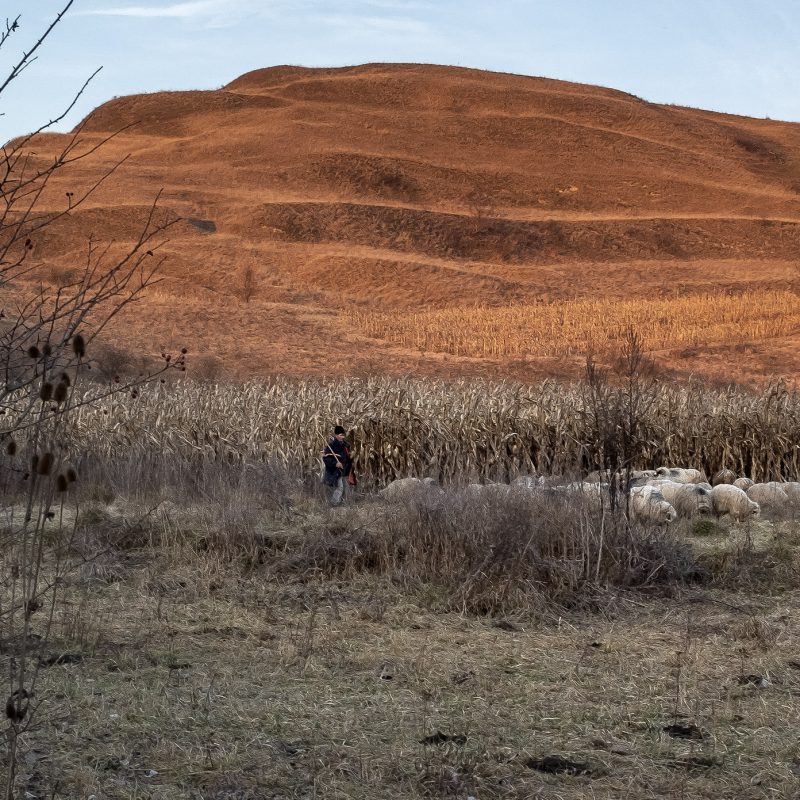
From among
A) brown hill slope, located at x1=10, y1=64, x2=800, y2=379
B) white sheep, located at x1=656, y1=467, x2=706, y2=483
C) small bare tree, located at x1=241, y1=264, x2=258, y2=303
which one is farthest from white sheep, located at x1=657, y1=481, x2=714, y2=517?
small bare tree, located at x1=241, y1=264, x2=258, y2=303

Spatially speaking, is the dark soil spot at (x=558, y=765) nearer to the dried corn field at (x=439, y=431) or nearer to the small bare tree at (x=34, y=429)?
the small bare tree at (x=34, y=429)

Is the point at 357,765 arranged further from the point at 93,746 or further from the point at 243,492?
the point at 243,492

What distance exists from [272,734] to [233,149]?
70.7 metres

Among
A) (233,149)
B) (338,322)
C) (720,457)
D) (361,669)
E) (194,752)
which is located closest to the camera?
(194,752)

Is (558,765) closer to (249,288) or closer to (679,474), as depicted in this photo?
(679,474)

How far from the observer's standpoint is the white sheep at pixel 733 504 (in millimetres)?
11375

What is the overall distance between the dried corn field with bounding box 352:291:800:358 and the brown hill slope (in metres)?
0.47

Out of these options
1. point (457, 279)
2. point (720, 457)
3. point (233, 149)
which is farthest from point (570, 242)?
point (720, 457)

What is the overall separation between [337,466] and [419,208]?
5321 centimetres

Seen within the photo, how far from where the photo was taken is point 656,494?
11219 mm

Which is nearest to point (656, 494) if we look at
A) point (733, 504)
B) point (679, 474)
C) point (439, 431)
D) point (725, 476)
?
point (733, 504)

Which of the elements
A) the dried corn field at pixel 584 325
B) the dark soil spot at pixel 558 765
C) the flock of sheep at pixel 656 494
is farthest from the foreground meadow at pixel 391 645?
the dried corn field at pixel 584 325

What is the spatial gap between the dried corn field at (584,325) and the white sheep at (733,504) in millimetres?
18272

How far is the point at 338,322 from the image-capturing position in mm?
35844
